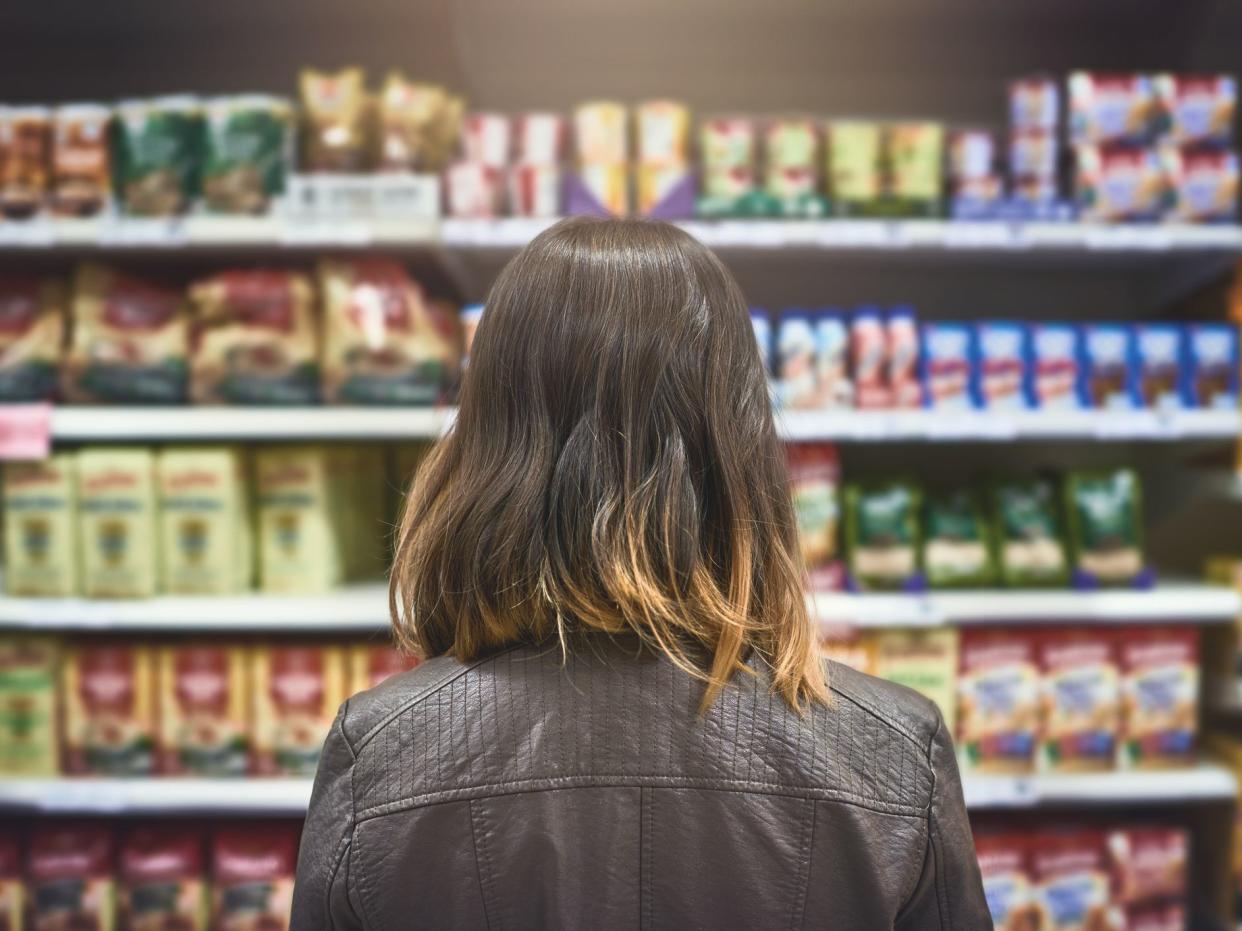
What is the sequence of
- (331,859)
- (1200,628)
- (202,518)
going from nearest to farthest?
1. (331,859)
2. (202,518)
3. (1200,628)

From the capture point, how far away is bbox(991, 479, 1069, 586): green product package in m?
2.20

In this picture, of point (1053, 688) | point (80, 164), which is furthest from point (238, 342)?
point (1053, 688)

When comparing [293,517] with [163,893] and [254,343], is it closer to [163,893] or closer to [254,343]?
[254,343]

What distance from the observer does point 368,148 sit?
2.15 m

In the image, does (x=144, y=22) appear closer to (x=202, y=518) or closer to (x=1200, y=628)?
(x=202, y=518)

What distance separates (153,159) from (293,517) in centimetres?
84

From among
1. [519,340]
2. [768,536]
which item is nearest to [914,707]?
[768,536]

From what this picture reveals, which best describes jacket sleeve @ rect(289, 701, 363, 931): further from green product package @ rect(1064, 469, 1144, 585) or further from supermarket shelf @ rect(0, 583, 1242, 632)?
green product package @ rect(1064, 469, 1144, 585)

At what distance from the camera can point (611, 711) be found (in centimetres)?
75

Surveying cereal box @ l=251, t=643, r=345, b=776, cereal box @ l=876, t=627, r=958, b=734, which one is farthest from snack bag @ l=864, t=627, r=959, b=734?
cereal box @ l=251, t=643, r=345, b=776

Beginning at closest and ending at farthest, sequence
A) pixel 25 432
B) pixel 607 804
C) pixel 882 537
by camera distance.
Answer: pixel 607 804
pixel 25 432
pixel 882 537

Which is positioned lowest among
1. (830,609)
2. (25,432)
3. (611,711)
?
(830,609)

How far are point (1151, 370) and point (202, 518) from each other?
7.08 feet

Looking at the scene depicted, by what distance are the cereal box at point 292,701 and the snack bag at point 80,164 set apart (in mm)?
1069
